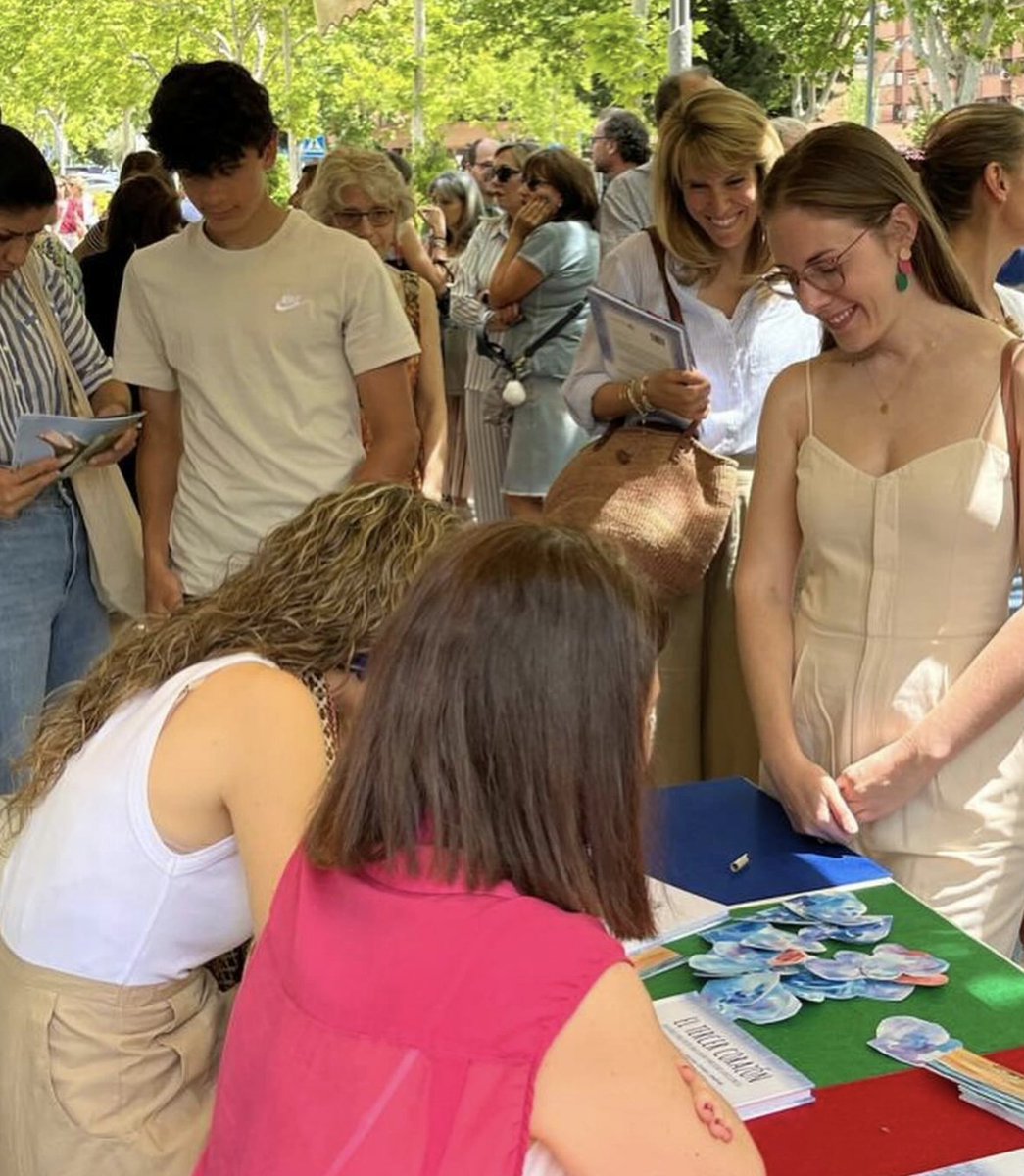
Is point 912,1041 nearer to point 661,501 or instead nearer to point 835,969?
point 835,969

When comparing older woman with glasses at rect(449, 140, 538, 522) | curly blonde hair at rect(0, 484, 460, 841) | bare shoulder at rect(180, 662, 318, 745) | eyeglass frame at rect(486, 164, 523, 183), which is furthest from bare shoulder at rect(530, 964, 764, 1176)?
eyeglass frame at rect(486, 164, 523, 183)

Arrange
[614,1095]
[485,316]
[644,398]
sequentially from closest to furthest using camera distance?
1. [614,1095]
2. [644,398]
3. [485,316]

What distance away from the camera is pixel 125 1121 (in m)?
1.73

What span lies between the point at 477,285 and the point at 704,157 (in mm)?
3592

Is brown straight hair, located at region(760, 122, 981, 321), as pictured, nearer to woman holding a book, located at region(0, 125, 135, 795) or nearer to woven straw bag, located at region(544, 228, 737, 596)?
woven straw bag, located at region(544, 228, 737, 596)

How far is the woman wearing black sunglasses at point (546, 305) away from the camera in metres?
5.29

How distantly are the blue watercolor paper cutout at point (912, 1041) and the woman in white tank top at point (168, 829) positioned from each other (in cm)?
63

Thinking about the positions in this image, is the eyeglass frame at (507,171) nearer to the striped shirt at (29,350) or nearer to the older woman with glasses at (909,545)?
the striped shirt at (29,350)

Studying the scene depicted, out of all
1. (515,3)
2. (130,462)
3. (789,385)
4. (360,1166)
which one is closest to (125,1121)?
(360,1166)

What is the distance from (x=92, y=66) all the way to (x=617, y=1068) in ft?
80.6

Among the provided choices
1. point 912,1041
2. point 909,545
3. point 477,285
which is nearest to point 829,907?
point 912,1041

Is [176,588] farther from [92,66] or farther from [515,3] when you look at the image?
[92,66]

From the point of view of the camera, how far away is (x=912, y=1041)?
5.23 feet

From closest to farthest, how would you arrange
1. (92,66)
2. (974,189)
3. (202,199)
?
1. (974,189)
2. (202,199)
3. (92,66)
